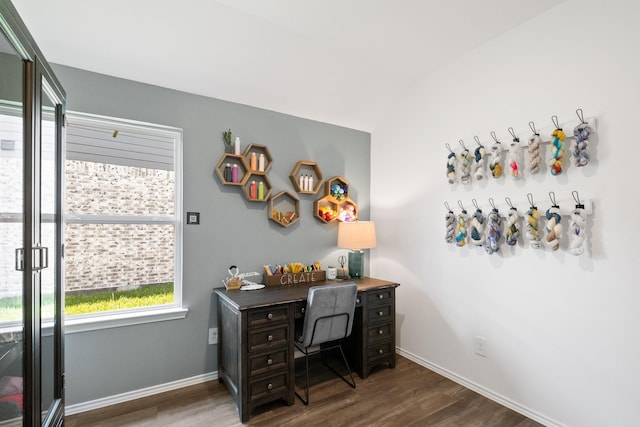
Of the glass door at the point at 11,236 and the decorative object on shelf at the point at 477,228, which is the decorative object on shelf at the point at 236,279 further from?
the decorative object on shelf at the point at 477,228

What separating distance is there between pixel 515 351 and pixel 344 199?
1.91 meters

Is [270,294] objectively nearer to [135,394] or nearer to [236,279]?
[236,279]

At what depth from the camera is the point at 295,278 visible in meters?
2.79

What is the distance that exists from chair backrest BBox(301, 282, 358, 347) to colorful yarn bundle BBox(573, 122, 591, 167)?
5.35ft

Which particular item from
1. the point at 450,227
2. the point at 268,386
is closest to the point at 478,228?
the point at 450,227

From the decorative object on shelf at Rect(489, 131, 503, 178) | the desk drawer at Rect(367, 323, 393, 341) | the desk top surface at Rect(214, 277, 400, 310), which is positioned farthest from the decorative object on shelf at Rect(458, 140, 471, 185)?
the desk drawer at Rect(367, 323, 393, 341)

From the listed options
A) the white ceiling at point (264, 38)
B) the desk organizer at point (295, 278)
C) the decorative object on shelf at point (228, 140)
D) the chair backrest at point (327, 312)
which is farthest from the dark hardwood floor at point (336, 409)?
the white ceiling at point (264, 38)

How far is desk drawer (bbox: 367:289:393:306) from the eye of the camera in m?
2.64

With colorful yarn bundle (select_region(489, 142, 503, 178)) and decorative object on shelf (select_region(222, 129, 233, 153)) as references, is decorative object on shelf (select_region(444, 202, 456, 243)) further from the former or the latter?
decorative object on shelf (select_region(222, 129, 233, 153))

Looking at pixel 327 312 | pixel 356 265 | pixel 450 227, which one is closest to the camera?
pixel 327 312

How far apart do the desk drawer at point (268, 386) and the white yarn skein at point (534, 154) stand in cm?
220

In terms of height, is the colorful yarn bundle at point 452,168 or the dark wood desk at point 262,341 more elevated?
the colorful yarn bundle at point 452,168

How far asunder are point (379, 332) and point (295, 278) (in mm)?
877

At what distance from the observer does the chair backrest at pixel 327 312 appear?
2184mm
